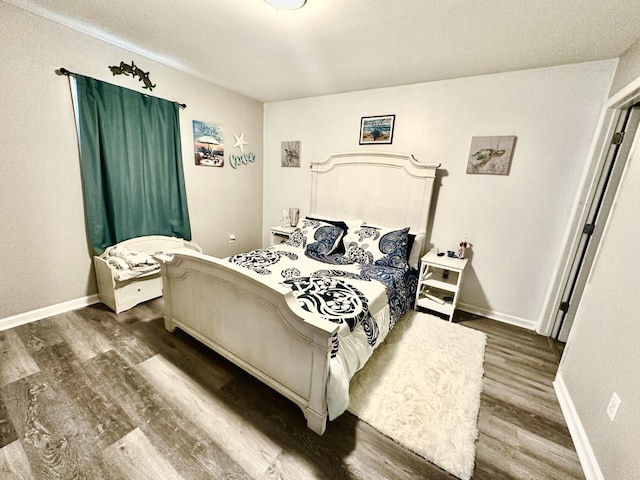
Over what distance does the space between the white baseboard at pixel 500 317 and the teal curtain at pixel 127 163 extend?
3.48 metres

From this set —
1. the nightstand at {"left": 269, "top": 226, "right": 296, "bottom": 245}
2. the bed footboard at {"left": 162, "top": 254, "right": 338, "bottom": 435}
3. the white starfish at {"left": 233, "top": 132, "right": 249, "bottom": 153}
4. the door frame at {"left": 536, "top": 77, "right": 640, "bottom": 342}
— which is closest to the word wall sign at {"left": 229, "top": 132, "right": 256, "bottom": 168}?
the white starfish at {"left": 233, "top": 132, "right": 249, "bottom": 153}

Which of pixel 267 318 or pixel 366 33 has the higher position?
pixel 366 33

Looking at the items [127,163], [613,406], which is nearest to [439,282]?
[613,406]

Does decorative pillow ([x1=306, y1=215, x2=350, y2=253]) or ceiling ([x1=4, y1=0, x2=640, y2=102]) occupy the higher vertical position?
ceiling ([x1=4, y1=0, x2=640, y2=102])

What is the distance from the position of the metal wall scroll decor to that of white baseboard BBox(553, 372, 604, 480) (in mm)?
4292

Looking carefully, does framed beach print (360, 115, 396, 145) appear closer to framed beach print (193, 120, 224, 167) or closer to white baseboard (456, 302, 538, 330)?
framed beach print (193, 120, 224, 167)

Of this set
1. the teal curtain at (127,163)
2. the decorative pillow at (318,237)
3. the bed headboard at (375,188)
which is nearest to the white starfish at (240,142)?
the teal curtain at (127,163)

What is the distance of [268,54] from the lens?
7.54 feet

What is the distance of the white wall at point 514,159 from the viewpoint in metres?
2.19

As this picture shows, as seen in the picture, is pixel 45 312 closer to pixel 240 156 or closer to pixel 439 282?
pixel 240 156

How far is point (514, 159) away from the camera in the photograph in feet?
7.92

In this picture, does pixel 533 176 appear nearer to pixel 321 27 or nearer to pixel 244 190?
pixel 321 27

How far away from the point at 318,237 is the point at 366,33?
179 cm

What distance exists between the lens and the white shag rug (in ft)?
4.43
